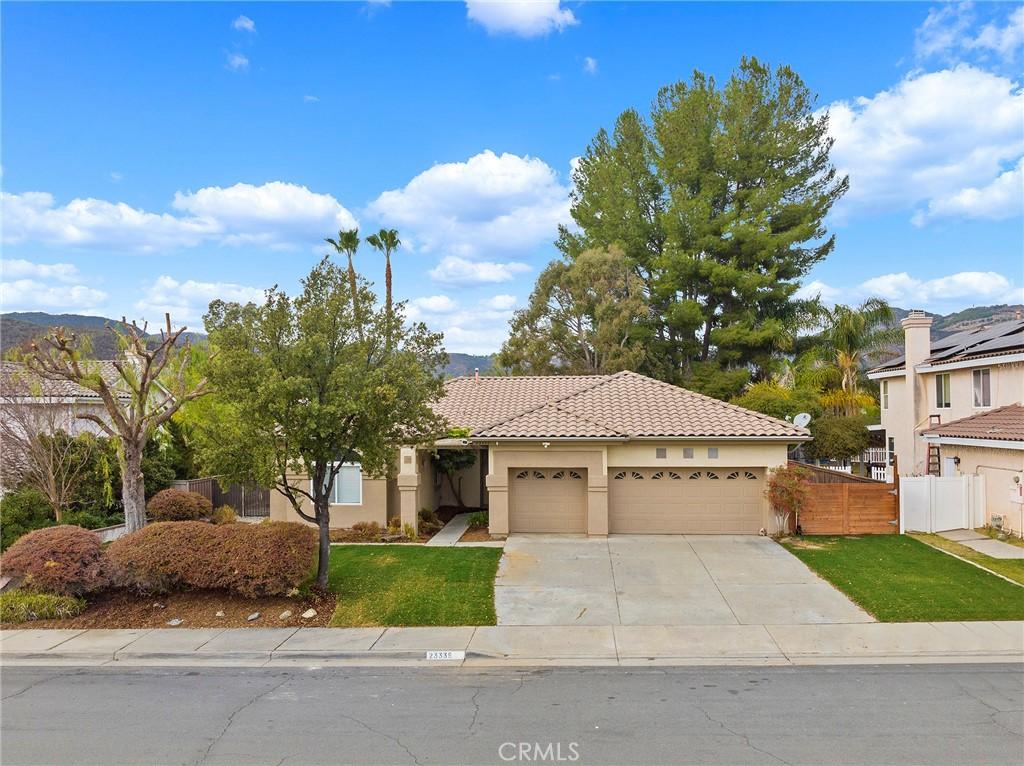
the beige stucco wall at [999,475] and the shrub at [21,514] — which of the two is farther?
the shrub at [21,514]

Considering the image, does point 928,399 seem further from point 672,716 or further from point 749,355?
point 672,716

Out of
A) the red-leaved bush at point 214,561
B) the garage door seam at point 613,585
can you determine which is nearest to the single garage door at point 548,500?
the garage door seam at point 613,585

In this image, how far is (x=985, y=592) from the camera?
1266 centimetres

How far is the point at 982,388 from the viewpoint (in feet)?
72.5

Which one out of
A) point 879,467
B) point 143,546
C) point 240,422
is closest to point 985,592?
point 240,422

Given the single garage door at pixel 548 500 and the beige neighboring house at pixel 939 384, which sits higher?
the beige neighboring house at pixel 939 384

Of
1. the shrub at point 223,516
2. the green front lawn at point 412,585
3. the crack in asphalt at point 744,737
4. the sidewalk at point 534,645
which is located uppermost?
the shrub at point 223,516

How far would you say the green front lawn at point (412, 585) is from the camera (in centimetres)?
1190

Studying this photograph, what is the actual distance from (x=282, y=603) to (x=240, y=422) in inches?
133

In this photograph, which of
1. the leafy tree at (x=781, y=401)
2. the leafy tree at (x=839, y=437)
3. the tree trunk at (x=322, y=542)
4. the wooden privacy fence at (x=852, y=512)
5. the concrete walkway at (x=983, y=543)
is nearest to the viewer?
the tree trunk at (x=322, y=542)

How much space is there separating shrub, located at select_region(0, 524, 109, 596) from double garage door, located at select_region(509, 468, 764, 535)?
9938 mm

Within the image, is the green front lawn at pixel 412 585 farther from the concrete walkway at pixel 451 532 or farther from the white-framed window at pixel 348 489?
the white-framed window at pixel 348 489

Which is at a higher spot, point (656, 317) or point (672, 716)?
point (656, 317)

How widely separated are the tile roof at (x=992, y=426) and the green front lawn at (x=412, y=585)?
13068mm
